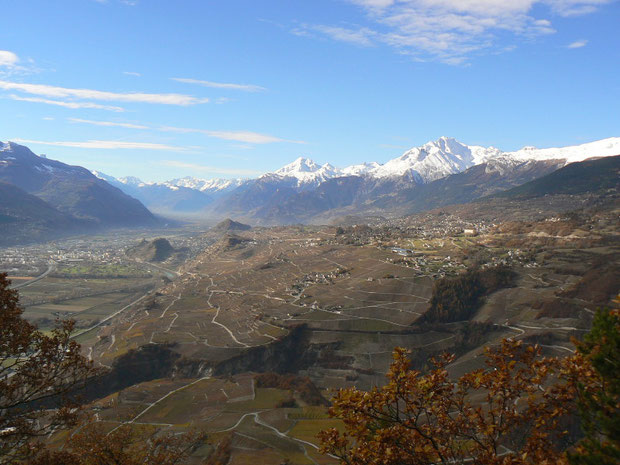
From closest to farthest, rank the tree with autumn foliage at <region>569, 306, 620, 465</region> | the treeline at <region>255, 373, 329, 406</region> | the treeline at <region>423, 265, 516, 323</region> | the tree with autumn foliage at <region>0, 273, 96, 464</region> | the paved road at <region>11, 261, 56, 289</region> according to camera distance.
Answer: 1. the tree with autumn foliage at <region>569, 306, 620, 465</region>
2. the tree with autumn foliage at <region>0, 273, 96, 464</region>
3. the treeline at <region>255, 373, 329, 406</region>
4. the treeline at <region>423, 265, 516, 323</region>
5. the paved road at <region>11, 261, 56, 289</region>

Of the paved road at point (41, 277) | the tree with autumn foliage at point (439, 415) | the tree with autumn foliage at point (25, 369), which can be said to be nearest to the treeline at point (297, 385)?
the tree with autumn foliage at point (25, 369)

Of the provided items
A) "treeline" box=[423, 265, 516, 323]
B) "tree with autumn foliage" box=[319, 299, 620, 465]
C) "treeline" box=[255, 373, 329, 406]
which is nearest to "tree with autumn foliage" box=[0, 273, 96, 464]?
"tree with autumn foliage" box=[319, 299, 620, 465]

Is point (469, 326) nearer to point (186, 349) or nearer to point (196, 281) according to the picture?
point (186, 349)

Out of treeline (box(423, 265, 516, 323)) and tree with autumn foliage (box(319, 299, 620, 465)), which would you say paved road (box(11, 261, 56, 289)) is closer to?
treeline (box(423, 265, 516, 323))

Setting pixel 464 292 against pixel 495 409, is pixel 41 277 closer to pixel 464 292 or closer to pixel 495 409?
pixel 464 292

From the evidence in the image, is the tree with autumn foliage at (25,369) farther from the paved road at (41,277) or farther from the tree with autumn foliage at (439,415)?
the paved road at (41,277)

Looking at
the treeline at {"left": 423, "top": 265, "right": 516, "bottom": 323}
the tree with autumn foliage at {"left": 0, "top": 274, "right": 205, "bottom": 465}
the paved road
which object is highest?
the tree with autumn foliage at {"left": 0, "top": 274, "right": 205, "bottom": 465}
